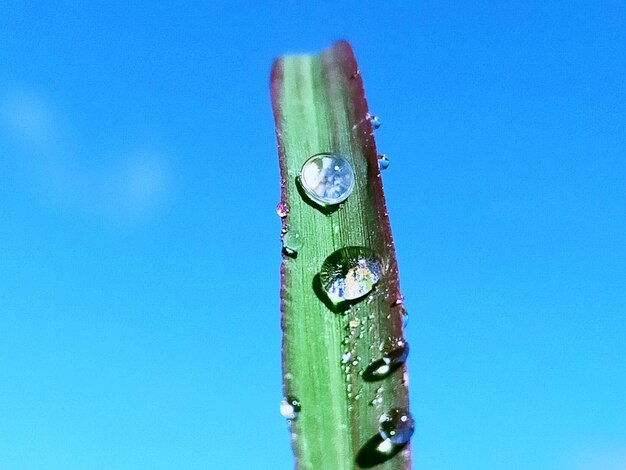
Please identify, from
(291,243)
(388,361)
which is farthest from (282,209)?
(388,361)

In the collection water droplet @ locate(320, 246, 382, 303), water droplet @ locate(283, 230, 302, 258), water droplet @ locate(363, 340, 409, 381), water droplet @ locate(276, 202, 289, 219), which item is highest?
water droplet @ locate(276, 202, 289, 219)

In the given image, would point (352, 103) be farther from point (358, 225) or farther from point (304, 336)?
point (304, 336)

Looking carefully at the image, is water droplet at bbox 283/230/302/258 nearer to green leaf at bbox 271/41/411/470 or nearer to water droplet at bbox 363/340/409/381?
green leaf at bbox 271/41/411/470

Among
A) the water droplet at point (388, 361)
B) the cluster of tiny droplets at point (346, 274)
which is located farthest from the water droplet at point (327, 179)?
the water droplet at point (388, 361)

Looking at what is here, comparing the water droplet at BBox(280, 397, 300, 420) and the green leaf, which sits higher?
the green leaf

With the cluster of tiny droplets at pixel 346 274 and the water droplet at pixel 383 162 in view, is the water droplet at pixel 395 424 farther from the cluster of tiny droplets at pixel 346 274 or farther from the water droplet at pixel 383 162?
the water droplet at pixel 383 162

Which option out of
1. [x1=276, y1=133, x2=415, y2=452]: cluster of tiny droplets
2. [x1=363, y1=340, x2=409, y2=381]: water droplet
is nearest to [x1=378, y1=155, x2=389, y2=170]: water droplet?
[x1=276, y1=133, x2=415, y2=452]: cluster of tiny droplets
